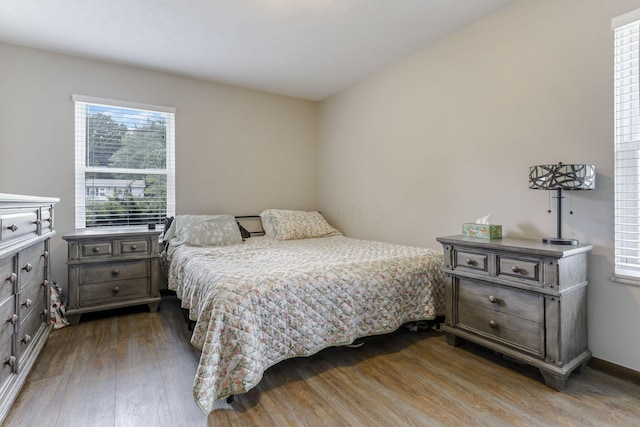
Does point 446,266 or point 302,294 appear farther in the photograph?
point 446,266

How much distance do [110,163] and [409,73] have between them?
125 inches

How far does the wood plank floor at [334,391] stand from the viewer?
1526 millimetres

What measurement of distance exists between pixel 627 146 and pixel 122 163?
4.16 meters

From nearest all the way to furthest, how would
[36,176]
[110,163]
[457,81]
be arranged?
[457,81], [36,176], [110,163]

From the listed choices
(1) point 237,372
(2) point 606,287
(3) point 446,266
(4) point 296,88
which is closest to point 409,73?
(4) point 296,88

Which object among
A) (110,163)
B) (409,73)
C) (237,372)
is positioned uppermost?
(409,73)

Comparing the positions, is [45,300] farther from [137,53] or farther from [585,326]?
[585,326]

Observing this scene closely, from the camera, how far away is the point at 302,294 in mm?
1873

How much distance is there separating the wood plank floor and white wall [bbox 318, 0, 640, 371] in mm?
547

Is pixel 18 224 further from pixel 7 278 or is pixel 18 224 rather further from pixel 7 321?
pixel 7 321

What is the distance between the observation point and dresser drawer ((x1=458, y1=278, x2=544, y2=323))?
183 cm

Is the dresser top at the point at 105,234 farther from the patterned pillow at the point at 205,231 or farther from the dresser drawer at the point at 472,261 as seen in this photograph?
the dresser drawer at the point at 472,261

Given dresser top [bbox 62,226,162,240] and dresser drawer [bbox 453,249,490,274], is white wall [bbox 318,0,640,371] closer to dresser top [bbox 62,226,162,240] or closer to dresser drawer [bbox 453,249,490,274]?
dresser drawer [bbox 453,249,490,274]

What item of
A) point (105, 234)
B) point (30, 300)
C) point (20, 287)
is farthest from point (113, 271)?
point (20, 287)
